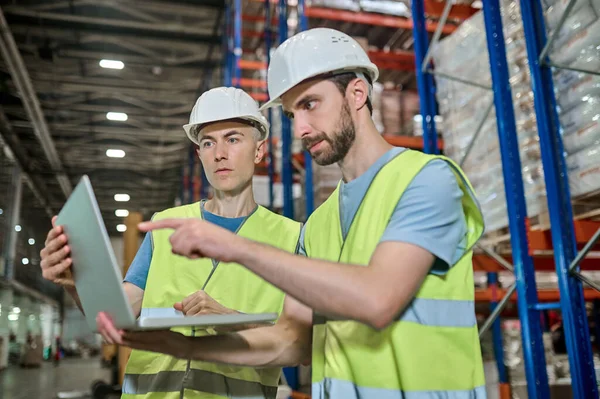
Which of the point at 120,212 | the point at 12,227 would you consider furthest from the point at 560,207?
the point at 120,212

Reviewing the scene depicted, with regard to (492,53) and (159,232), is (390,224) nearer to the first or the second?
(159,232)

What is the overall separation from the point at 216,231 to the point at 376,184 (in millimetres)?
502

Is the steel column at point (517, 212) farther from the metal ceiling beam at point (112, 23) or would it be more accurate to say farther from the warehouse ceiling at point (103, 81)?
the metal ceiling beam at point (112, 23)

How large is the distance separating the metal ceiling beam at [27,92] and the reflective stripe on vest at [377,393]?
39.9ft

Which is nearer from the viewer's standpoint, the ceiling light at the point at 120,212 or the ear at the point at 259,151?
the ear at the point at 259,151

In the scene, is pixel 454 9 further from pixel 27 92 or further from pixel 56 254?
pixel 27 92

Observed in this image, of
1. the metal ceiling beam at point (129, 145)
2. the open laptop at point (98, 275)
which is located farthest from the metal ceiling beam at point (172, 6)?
the open laptop at point (98, 275)

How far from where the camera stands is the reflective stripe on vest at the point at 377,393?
1.38m

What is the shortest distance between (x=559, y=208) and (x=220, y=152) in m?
2.13

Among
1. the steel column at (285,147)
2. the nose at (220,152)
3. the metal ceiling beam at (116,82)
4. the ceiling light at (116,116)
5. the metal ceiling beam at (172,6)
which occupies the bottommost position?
the nose at (220,152)

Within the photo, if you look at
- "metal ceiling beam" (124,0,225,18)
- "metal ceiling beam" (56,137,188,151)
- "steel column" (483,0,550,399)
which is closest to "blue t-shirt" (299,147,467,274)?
"steel column" (483,0,550,399)

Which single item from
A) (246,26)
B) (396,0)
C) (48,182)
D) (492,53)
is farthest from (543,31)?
(48,182)

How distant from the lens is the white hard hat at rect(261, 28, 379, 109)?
1.63 m

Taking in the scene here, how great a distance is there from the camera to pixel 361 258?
1482 mm
